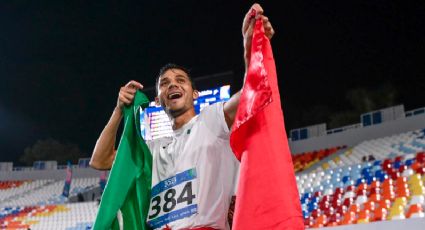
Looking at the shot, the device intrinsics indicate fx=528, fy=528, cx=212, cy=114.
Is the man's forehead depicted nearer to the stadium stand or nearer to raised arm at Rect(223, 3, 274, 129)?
raised arm at Rect(223, 3, 274, 129)

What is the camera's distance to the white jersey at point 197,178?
7.15ft

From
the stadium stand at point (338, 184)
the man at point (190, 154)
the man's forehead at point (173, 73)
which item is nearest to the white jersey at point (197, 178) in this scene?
the man at point (190, 154)

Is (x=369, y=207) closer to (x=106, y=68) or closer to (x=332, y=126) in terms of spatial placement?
(x=332, y=126)

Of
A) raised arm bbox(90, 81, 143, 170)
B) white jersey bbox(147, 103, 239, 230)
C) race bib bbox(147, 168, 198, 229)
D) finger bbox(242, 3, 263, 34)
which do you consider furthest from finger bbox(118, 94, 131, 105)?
finger bbox(242, 3, 263, 34)

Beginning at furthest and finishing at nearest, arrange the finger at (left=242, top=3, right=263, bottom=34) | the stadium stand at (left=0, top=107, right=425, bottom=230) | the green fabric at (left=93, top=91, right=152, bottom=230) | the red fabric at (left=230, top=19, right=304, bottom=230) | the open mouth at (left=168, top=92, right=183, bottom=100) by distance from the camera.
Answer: the stadium stand at (left=0, top=107, right=425, bottom=230), the open mouth at (left=168, top=92, right=183, bottom=100), the green fabric at (left=93, top=91, right=152, bottom=230), the finger at (left=242, top=3, right=263, bottom=34), the red fabric at (left=230, top=19, right=304, bottom=230)

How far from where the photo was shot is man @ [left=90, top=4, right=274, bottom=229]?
2.19 metres

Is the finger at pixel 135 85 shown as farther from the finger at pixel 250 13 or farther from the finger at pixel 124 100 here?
the finger at pixel 250 13

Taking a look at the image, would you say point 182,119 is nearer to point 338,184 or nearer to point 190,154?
point 190,154

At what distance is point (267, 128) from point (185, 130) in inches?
22.7

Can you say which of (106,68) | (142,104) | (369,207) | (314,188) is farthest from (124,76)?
(142,104)

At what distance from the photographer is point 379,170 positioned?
1254cm

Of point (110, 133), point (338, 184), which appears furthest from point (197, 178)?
point (338, 184)

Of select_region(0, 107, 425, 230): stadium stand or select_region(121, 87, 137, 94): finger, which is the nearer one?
select_region(121, 87, 137, 94): finger

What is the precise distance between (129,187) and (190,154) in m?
0.33
